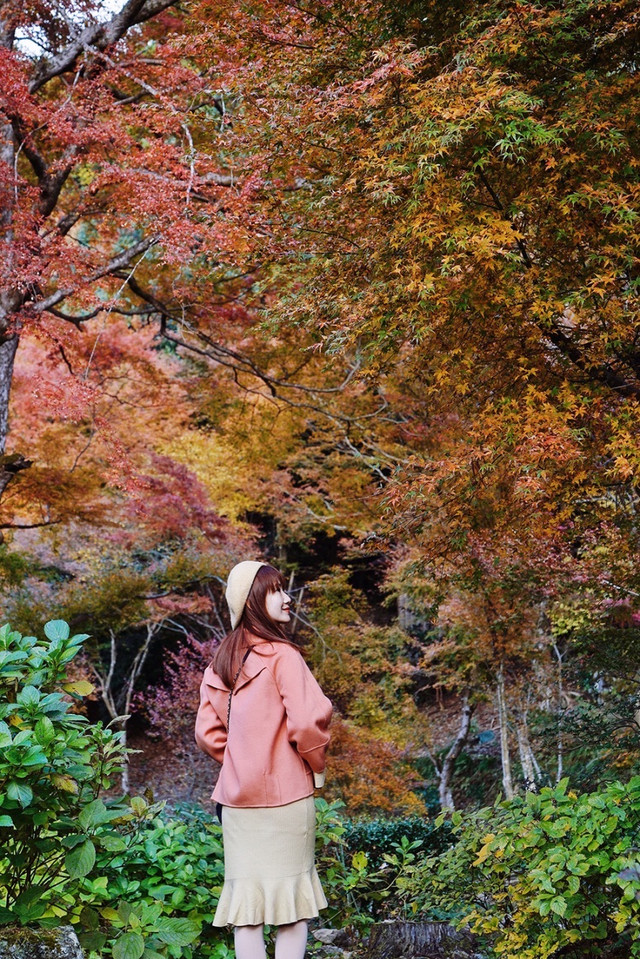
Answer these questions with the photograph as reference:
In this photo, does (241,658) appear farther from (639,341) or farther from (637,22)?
(637,22)

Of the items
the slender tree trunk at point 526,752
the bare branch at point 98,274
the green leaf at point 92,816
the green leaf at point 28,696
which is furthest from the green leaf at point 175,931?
the slender tree trunk at point 526,752

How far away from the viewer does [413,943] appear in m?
3.90

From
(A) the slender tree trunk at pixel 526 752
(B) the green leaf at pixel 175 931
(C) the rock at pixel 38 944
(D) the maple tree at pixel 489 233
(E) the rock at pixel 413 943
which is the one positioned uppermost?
(D) the maple tree at pixel 489 233

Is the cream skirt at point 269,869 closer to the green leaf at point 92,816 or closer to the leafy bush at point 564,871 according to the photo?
the green leaf at point 92,816

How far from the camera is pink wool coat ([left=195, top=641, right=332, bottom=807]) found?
265 cm

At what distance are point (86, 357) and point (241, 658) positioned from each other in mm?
6888

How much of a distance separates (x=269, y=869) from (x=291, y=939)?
0.78 ft

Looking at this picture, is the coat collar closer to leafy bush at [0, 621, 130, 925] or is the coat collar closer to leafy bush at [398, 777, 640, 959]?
leafy bush at [0, 621, 130, 925]

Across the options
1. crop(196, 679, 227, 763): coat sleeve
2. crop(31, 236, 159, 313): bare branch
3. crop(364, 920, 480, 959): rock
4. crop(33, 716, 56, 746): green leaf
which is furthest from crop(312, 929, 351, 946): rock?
crop(31, 236, 159, 313): bare branch

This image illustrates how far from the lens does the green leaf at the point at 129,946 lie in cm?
224

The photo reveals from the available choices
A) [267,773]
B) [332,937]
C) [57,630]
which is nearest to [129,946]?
[267,773]

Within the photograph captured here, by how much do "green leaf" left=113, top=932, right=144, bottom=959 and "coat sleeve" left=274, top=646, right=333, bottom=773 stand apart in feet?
2.27

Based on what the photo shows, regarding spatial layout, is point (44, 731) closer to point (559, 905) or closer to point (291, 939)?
point (291, 939)

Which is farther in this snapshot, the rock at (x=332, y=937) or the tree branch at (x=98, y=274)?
the tree branch at (x=98, y=274)
